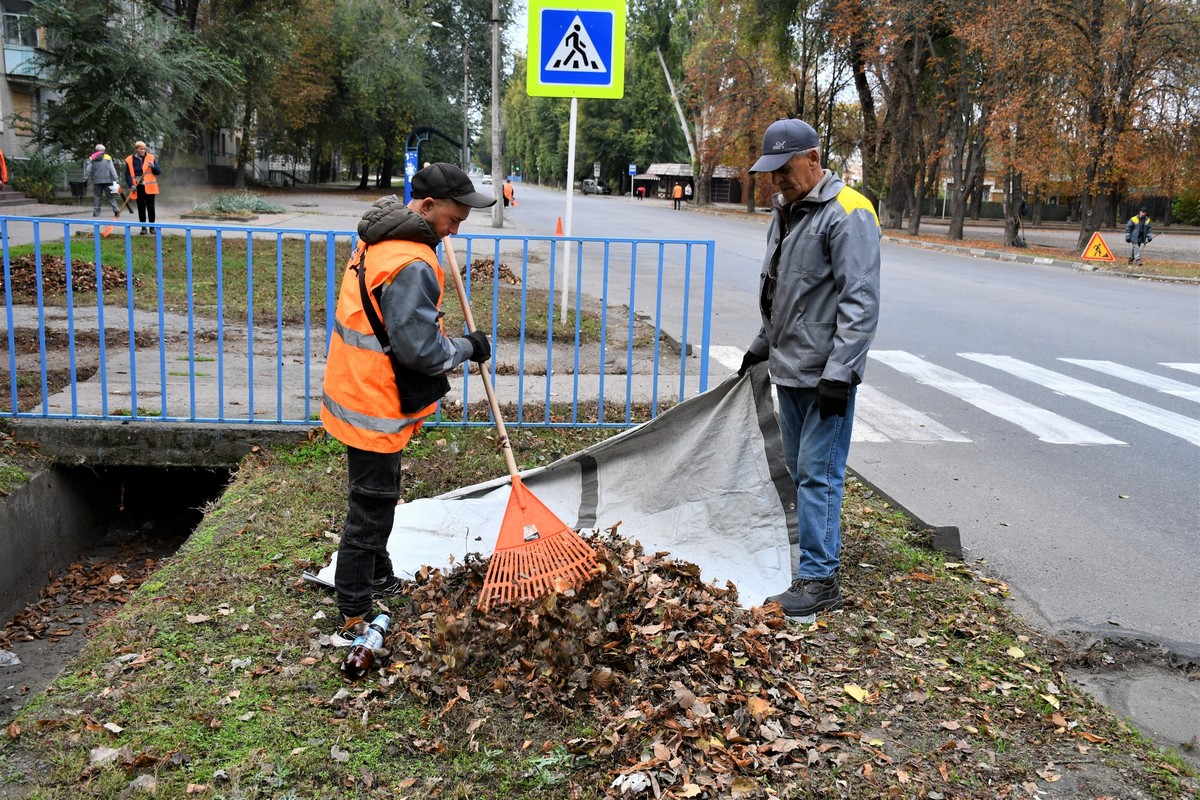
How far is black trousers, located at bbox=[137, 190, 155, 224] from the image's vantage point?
1895cm

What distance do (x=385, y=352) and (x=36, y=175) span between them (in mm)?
31810

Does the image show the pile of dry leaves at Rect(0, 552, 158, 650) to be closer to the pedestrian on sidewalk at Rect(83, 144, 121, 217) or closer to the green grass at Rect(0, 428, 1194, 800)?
the green grass at Rect(0, 428, 1194, 800)

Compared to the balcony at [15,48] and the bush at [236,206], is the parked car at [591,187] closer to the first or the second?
the balcony at [15,48]

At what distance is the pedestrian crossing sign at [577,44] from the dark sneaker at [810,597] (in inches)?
235

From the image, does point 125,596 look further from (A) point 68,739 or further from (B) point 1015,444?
(B) point 1015,444

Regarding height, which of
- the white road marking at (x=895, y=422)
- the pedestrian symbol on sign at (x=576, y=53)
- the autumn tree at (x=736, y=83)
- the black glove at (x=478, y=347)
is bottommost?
the white road marking at (x=895, y=422)

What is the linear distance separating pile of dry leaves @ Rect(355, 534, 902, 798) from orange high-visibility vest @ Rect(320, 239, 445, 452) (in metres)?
0.79

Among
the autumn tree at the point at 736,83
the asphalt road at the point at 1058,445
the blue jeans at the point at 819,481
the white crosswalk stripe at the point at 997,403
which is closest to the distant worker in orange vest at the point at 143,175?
the asphalt road at the point at 1058,445

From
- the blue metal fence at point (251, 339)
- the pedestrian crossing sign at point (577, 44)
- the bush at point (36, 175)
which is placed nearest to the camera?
the blue metal fence at point (251, 339)

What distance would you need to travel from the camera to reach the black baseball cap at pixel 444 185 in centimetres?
380

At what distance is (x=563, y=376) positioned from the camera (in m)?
8.06

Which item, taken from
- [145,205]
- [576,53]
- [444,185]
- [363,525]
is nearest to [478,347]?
[444,185]

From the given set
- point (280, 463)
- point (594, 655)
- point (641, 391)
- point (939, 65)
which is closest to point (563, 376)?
point (641, 391)

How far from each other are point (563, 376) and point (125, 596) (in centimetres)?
359
